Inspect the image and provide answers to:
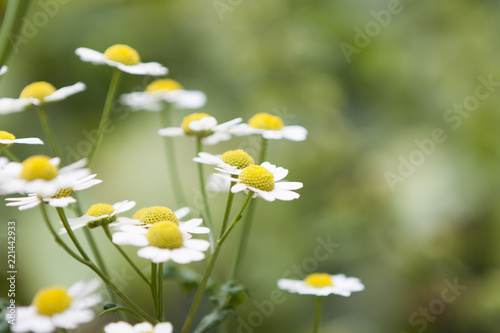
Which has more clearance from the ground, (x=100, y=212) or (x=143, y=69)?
(x=143, y=69)

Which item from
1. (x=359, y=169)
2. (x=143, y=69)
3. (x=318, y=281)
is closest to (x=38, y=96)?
(x=143, y=69)

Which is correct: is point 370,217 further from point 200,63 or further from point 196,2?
point 196,2

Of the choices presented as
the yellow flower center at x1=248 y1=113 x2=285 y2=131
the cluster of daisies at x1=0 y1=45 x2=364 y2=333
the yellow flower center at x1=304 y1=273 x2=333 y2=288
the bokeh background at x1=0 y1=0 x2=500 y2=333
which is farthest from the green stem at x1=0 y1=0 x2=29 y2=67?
the bokeh background at x1=0 y1=0 x2=500 y2=333

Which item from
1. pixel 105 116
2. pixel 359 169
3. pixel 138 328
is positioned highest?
pixel 105 116

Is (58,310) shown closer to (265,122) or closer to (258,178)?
(258,178)

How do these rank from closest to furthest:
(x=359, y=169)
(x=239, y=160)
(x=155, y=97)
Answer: (x=239, y=160), (x=155, y=97), (x=359, y=169)

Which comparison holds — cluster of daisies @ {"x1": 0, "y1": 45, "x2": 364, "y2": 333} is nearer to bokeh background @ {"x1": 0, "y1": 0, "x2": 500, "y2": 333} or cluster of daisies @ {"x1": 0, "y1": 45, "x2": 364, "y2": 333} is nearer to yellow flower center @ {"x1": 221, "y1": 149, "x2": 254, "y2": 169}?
yellow flower center @ {"x1": 221, "y1": 149, "x2": 254, "y2": 169}

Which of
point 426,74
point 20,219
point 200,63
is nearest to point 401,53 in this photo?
point 426,74

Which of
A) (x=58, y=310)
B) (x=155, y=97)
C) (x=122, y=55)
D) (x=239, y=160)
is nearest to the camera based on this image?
(x=58, y=310)

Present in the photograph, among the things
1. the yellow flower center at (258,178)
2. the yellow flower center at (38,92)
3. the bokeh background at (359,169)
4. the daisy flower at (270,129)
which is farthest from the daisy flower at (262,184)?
the bokeh background at (359,169)
